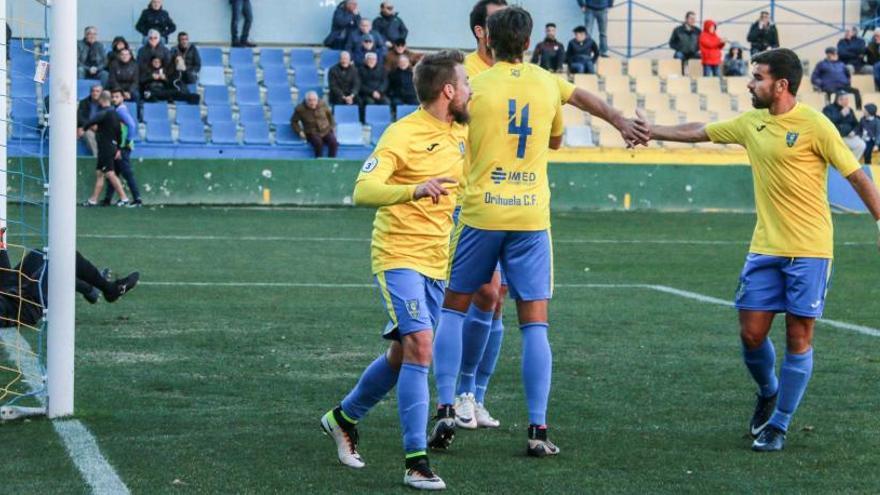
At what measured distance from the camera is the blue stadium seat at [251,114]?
30.2m

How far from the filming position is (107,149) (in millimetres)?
25797

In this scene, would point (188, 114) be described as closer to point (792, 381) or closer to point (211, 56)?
point (211, 56)

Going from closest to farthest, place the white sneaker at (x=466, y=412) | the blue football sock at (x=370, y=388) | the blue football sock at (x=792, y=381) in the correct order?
1. the blue football sock at (x=370, y=388)
2. the blue football sock at (x=792, y=381)
3. the white sneaker at (x=466, y=412)

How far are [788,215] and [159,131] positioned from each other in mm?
23030

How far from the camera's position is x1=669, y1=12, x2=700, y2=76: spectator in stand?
33719 millimetres

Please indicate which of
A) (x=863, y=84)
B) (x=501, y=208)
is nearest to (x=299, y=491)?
(x=501, y=208)

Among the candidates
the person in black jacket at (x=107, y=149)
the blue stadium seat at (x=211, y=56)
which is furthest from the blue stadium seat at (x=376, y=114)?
the person in black jacket at (x=107, y=149)

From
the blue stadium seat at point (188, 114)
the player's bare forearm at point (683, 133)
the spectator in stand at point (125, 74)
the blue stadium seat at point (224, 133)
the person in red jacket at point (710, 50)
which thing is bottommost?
the player's bare forearm at point (683, 133)

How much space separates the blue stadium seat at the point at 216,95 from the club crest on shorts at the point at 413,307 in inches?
968

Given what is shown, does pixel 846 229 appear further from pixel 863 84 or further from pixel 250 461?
pixel 250 461

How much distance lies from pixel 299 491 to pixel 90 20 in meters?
28.1

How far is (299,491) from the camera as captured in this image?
623 cm

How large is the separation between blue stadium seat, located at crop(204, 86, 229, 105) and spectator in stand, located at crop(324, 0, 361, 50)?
2631 mm

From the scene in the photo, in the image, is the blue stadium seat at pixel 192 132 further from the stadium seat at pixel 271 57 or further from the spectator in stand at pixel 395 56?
the spectator in stand at pixel 395 56
